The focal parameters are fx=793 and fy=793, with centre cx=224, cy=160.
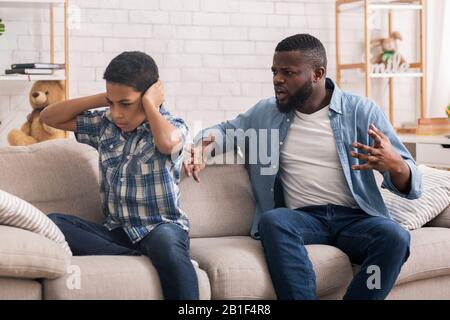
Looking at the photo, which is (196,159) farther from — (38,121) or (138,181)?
(38,121)

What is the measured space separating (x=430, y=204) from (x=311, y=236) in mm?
591

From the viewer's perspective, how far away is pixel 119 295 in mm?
2264

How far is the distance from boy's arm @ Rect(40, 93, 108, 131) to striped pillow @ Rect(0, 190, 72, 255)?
47cm

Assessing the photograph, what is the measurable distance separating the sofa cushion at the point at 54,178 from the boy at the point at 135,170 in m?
0.18

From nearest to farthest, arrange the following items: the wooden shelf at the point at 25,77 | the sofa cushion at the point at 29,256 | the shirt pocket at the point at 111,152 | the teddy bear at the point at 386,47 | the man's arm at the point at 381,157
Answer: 1. the sofa cushion at the point at 29,256
2. the man's arm at the point at 381,157
3. the shirt pocket at the point at 111,152
4. the wooden shelf at the point at 25,77
5. the teddy bear at the point at 386,47

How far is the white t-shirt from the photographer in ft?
9.12

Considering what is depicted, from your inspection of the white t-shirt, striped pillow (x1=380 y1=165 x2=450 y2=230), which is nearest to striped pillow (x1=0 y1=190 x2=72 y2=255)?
the white t-shirt

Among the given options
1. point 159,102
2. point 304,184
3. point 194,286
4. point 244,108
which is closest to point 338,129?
point 304,184

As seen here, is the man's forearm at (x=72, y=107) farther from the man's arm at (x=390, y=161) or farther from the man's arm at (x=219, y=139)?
the man's arm at (x=390, y=161)

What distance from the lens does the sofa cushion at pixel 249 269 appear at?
7.88 ft

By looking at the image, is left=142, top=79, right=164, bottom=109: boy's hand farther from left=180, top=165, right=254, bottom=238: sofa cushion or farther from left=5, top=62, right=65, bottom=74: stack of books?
left=5, top=62, right=65, bottom=74: stack of books

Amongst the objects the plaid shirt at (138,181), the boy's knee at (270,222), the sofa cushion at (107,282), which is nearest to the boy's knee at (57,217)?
the plaid shirt at (138,181)

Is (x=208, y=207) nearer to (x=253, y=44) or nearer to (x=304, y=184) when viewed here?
(x=304, y=184)

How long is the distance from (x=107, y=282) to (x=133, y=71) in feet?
2.32
